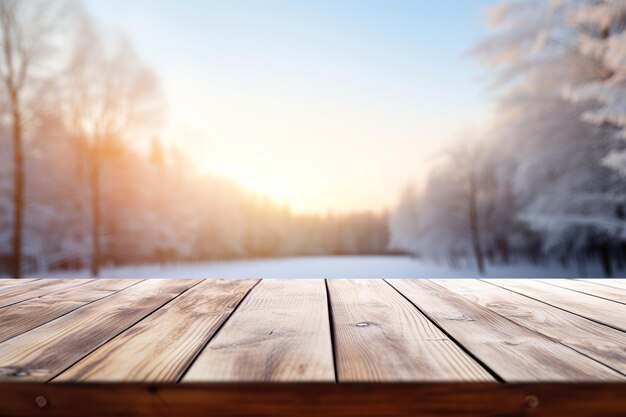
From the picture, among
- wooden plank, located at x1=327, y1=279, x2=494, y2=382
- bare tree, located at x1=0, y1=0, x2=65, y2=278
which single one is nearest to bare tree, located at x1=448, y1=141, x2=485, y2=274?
bare tree, located at x1=0, y1=0, x2=65, y2=278

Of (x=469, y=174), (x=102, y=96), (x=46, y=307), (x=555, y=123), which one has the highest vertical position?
(x=102, y=96)

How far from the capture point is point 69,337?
0.94 meters

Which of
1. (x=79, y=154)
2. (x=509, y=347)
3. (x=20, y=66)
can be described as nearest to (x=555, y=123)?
(x=509, y=347)

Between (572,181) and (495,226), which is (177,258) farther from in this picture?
(572,181)

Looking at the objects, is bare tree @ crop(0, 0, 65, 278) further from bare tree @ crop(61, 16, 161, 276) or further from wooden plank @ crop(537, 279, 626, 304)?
wooden plank @ crop(537, 279, 626, 304)

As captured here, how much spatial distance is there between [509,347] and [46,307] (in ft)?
4.94

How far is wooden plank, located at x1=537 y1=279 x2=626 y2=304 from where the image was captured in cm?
152

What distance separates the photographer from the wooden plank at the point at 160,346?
0.69m

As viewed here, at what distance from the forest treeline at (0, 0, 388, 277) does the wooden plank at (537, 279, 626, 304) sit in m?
10.3

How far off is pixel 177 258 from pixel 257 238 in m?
19.0

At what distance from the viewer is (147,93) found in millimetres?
10984

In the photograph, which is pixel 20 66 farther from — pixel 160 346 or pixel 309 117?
pixel 309 117

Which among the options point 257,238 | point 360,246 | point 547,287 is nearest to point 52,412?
point 547,287

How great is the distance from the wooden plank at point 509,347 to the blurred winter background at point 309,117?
5783 mm
